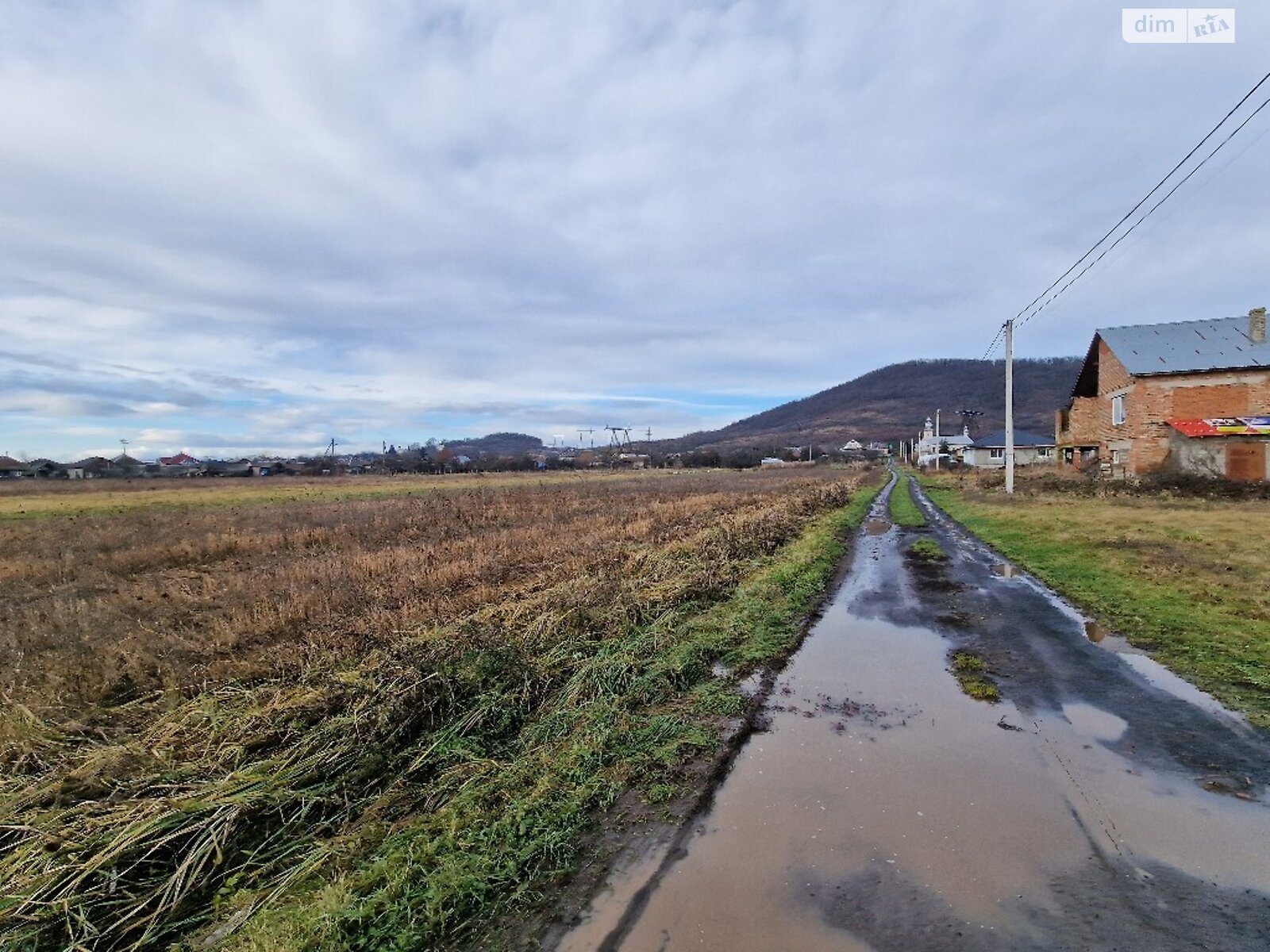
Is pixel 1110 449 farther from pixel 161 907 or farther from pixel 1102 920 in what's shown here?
pixel 161 907

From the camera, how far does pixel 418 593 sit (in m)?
9.87

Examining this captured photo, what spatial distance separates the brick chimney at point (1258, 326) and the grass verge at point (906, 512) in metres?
17.8

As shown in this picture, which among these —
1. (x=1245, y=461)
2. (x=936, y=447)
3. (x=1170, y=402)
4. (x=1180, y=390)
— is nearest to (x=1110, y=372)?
(x=1180, y=390)

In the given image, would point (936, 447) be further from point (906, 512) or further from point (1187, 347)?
point (906, 512)

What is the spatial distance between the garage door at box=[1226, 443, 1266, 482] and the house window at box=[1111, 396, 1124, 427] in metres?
5.43

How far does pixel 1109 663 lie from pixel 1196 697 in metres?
1.04

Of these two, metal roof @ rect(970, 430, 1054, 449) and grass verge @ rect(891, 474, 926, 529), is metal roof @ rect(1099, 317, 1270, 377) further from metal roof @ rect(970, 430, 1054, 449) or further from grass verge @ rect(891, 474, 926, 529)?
metal roof @ rect(970, 430, 1054, 449)

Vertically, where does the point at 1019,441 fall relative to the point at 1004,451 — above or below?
above

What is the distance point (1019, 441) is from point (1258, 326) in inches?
1645

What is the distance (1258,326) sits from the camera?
3033 cm

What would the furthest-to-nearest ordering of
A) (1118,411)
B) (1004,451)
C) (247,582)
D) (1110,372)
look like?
(1004,451) → (1110,372) → (1118,411) → (247,582)

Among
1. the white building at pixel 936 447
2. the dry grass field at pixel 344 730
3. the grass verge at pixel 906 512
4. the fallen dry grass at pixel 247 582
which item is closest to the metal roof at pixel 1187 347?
the grass verge at pixel 906 512

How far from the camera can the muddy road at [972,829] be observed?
9.77ft

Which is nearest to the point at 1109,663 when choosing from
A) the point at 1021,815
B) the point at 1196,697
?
the point at 1196,697
